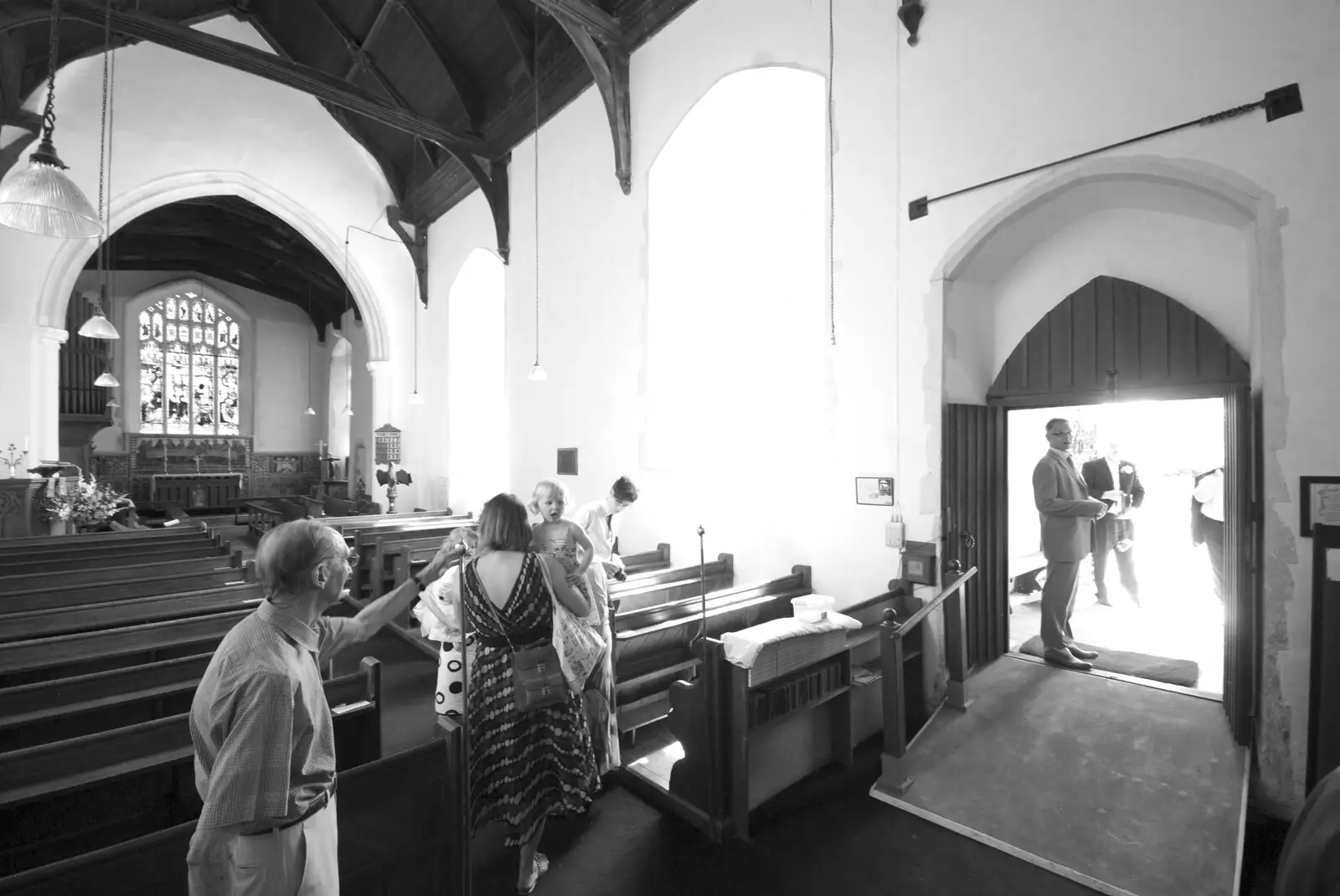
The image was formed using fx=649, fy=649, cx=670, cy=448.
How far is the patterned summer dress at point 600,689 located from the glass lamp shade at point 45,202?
3235 mm

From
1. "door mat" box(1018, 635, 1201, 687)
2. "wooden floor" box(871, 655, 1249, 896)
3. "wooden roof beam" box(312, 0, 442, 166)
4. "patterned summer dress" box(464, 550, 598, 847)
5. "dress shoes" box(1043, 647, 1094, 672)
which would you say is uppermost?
"wooden roof beam" box(312, 0, 442, 166)

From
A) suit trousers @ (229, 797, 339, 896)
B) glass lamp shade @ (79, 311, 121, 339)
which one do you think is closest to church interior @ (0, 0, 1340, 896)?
suit trousers @ (229, 797, 339, 896)

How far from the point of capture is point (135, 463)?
13773 millimetres

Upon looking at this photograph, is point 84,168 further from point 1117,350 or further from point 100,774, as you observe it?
point 1117,350

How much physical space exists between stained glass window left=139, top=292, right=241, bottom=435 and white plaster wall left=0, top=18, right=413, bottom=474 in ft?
22.9

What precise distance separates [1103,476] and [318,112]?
448 inches

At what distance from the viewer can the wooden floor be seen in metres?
2.33

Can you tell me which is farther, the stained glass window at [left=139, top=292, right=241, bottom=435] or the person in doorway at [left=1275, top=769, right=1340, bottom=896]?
the stained glass window at [left=139, top=292, right=241, bottom=435]

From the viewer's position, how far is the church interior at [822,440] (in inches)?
96.3

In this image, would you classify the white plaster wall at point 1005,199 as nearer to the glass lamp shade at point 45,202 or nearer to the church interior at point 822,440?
the church interior at point 822,440

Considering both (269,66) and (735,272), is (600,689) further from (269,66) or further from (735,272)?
(269,66)

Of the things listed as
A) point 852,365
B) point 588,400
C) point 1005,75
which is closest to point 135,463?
point 588,400

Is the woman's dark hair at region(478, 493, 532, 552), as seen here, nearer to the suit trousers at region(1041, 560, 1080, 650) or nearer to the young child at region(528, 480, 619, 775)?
the young child at region(528, 480, 619, 775)

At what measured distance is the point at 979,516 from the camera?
13.2ft
